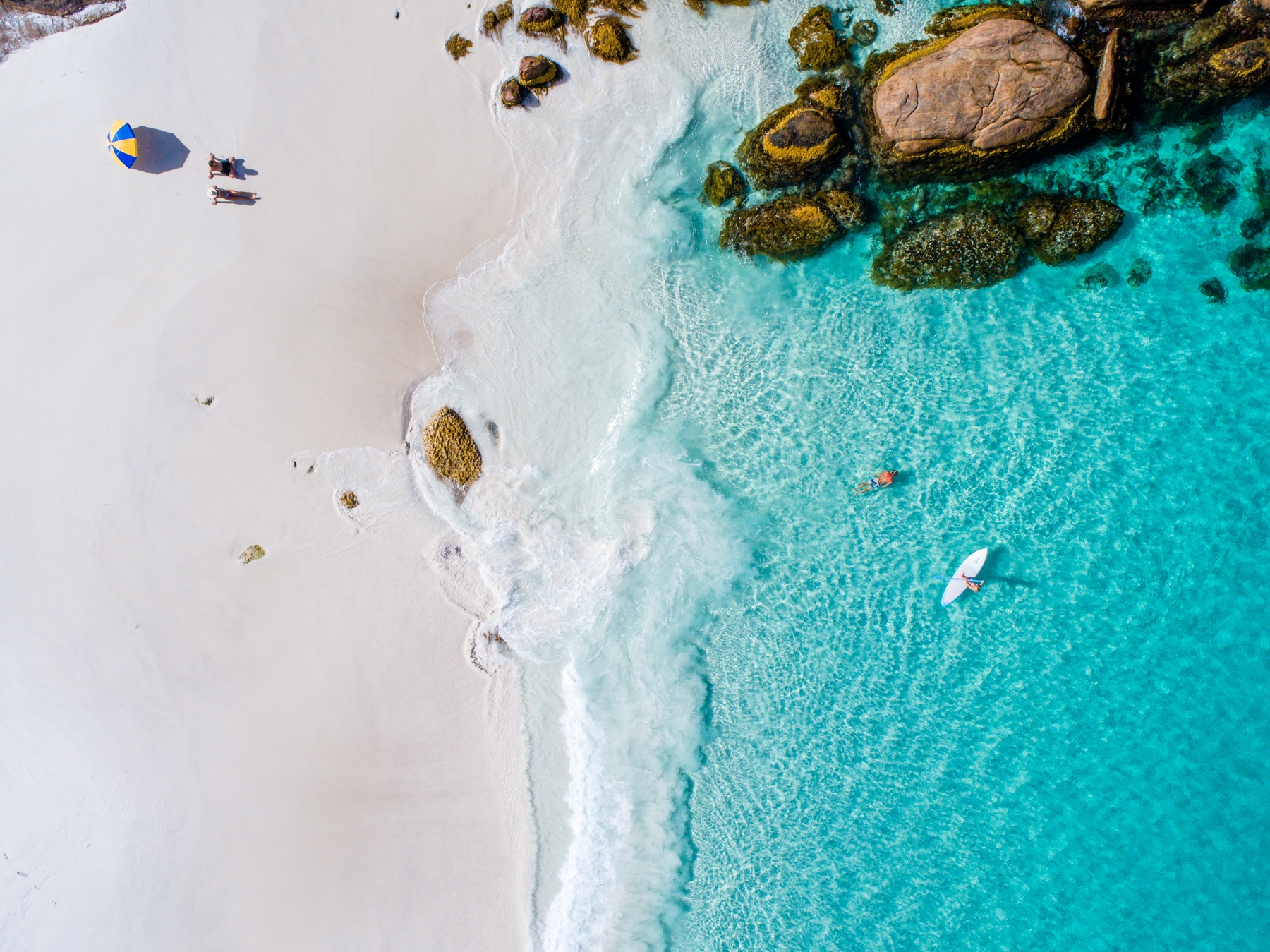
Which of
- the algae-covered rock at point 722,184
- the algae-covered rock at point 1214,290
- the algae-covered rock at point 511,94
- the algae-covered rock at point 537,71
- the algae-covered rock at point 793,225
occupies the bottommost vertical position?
the algae-covered rock at point 1214,290

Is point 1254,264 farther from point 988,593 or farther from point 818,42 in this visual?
point 818,42

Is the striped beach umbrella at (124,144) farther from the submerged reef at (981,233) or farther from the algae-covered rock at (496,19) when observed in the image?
the submerged reef at (981,233)

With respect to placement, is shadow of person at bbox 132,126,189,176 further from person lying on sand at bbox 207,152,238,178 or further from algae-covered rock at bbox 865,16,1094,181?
algae-covered rock at bbox 865,16,1094,181

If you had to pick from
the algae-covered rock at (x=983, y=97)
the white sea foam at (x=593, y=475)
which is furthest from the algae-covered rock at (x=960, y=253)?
the white sea foam at (x=593, y=475)

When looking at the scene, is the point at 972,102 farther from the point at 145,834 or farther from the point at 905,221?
the point at 145,834

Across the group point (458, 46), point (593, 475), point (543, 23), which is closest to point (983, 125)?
point (543, 23)

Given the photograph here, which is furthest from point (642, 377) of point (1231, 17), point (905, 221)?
point (1231, 17)
